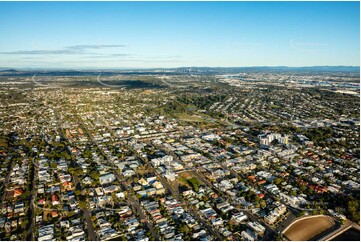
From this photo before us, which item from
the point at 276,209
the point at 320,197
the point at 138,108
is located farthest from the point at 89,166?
the point at 138,108

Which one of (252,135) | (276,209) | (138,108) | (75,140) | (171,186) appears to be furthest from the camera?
(138,108)

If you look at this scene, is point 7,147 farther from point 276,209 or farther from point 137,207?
point 276,209

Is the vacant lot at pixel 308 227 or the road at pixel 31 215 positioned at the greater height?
the road at pixel 31 215

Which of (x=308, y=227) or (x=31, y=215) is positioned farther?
(x=31, y=215)

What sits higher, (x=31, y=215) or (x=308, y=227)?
(x=31, y=215)

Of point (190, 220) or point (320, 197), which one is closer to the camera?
point (190, 220)

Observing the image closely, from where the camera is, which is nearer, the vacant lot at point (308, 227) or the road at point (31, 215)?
the road at point (31, 215)

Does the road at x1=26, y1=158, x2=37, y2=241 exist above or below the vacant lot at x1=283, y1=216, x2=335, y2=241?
above

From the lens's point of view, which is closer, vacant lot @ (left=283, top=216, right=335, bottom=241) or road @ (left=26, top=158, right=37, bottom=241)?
road @ (left=26, top=158, right=37, bottom=241)
